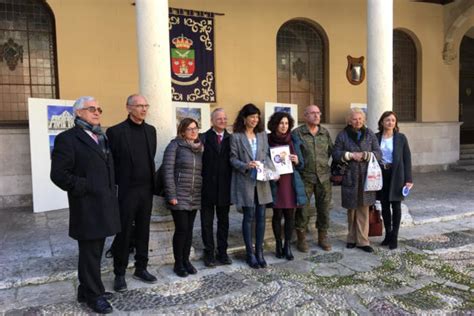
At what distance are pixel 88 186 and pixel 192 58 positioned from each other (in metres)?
6.26

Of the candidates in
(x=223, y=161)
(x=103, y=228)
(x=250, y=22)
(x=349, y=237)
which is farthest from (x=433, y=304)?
(x=250, y=22)

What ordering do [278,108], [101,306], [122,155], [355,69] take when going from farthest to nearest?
[355,69] → [278,108] → [122,155] → [101,306]

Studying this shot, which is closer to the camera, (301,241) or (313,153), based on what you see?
(313,153)

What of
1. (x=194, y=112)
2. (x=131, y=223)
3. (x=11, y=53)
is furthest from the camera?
(x=194, y=112)

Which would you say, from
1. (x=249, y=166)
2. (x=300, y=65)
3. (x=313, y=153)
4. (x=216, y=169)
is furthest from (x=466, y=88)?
(x=216, y=169)

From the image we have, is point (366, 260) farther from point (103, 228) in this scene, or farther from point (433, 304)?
point (103, 228)

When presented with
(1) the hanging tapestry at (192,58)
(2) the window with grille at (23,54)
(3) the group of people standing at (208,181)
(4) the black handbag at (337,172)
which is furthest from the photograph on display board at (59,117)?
(4) the black handbag at (337,172)

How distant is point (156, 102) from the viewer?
16.0 feet

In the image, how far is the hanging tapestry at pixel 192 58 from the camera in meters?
9.13

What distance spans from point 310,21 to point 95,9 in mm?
5024

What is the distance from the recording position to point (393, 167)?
529 centimetres

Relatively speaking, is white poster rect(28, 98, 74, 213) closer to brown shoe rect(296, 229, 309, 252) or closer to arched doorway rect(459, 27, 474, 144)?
brown shoe rect(296, 229, 309, 252)

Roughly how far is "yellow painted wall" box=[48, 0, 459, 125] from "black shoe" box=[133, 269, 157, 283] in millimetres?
4975

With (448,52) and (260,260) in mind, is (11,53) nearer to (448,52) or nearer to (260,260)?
(260,260)
